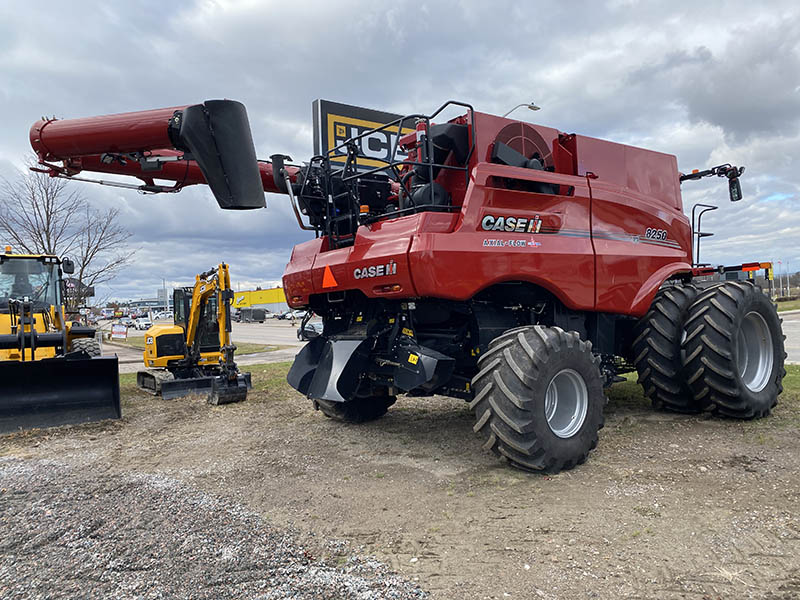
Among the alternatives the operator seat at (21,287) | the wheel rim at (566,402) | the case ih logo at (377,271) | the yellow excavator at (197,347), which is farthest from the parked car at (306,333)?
the operator seat at (21,287)

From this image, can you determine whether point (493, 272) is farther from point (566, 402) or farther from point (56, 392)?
point (56, 392)

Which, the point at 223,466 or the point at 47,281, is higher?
the point at 47,281

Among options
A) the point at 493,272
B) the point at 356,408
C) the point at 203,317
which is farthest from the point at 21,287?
the point at 493,272

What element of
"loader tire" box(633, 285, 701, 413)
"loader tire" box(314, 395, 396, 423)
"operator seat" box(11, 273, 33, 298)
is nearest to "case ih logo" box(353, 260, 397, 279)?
"loader tire" box(314, 395, 396, 423)

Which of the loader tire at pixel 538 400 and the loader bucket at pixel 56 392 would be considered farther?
the loader bucket at pixel 56 392

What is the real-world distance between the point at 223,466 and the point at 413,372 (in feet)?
6.49

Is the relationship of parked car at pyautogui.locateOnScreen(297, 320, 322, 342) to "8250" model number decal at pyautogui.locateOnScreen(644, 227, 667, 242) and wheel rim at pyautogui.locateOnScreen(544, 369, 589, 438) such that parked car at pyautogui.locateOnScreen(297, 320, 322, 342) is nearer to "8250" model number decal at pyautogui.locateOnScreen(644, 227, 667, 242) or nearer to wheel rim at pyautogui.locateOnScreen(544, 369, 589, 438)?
wheel rim at pyautogui.locateOnScreen(544, 369, 589, 438)

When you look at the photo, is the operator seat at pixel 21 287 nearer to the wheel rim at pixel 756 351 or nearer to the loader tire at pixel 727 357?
the loader tire at pixel 727 357

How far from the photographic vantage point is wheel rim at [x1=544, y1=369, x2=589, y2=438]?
16.5ft

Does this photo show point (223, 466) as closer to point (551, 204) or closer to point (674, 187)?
point (551, 204)

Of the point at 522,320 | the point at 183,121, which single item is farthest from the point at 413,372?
the point at 183,121

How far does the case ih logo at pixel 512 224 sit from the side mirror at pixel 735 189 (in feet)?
12.5

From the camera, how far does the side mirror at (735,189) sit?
24.9ft

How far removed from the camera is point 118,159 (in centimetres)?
551
